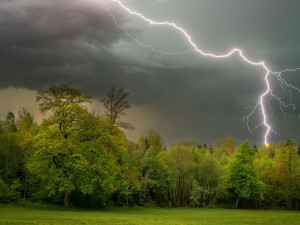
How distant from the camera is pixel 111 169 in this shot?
41.3m

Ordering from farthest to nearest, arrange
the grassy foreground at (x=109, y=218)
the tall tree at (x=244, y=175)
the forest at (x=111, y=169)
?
the tall tree at (x=244, y=175)
the forest at (x=111, y=169)
the grassy foreground at (x=109, y=218)

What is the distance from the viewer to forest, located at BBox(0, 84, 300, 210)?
39.2 metres

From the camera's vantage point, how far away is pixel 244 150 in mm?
68625

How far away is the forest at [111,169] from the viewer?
129ft

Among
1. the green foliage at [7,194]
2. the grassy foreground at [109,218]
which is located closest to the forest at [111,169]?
the green foliage at [7,194]

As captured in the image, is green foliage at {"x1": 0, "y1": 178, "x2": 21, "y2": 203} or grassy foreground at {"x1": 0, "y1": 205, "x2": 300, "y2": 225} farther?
green foliage at {"x1": 0, "y1": 178, "x2": 21, "y2": 203}

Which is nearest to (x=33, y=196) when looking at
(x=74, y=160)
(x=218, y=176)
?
(x=74, y=160)

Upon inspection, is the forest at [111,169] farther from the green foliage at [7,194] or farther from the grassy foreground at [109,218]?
the grassy foreground at [109,218]

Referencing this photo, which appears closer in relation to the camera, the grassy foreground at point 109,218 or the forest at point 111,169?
the grassy foreground at point 109,218

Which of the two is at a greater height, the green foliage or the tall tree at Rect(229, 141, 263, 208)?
the tall tree at Rect(229, 141, 263, 208)

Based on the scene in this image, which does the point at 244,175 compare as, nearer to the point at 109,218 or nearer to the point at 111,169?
the point at 111,169

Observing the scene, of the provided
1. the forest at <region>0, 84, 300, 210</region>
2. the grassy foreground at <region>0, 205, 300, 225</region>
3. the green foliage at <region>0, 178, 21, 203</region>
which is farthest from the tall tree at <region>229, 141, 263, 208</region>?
the green foliage at <region>0, 178, 21, 203</region>

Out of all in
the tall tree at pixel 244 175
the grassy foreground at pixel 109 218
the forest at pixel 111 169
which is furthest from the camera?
the tall tree at pixel 244 175

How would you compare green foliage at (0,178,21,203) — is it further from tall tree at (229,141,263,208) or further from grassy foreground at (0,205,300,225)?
tall tree at (229,141,263,208)
